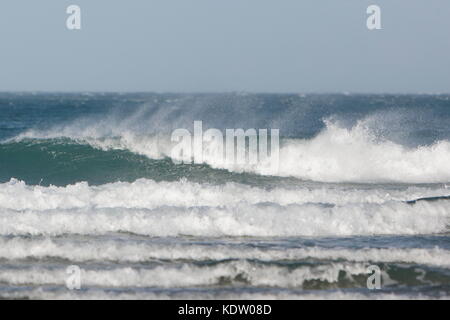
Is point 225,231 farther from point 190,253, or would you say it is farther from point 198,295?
point 198,295

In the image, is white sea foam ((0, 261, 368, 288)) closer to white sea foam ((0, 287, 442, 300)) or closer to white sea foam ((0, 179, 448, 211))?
white sea foam ((0, 287, 442, 300))

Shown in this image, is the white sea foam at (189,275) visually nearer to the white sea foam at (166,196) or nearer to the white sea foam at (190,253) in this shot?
the white sea foam at (190,253)

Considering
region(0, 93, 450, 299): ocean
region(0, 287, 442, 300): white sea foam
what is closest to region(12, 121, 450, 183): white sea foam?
region(0, 93, 450, 299): ocean

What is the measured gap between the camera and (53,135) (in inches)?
990

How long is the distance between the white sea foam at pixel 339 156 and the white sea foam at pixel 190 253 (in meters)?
9.43

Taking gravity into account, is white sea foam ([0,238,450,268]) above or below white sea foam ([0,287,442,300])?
above

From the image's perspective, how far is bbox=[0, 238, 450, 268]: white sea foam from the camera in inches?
450

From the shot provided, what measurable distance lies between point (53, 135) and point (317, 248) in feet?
50.8

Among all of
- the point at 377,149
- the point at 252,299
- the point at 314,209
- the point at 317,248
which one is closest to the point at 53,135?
the point at 377,149

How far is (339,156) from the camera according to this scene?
2252 centimetres

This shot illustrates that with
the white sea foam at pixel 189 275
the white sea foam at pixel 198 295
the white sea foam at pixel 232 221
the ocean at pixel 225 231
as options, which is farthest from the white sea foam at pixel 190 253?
the white sea foam at pixel 198 295

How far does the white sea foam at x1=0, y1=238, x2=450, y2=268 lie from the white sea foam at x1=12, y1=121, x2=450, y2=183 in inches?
371

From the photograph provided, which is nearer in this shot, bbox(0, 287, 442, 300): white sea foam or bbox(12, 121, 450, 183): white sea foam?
bbox(0, 287, 442, 300): white sea foam
